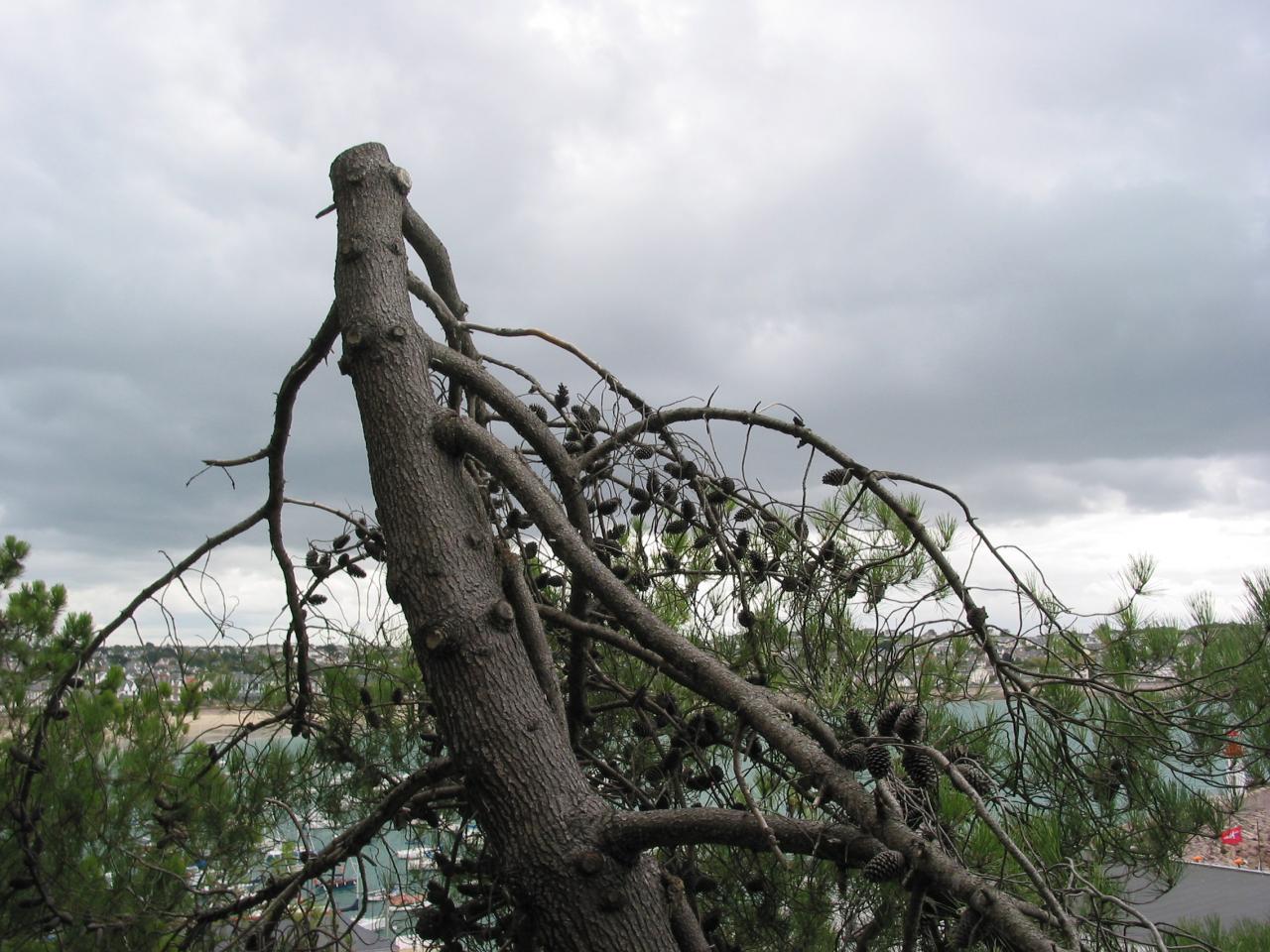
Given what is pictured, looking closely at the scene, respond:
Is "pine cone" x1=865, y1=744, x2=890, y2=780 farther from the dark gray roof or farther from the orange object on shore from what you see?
the dark gray roof

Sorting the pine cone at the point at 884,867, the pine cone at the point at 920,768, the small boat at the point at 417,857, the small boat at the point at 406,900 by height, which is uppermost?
the pine cone at the point at 920,768

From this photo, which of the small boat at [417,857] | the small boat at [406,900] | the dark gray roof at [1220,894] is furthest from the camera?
the dark gray roof at [1220,894]

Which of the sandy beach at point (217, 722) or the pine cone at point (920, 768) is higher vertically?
the sandy beach at point (217, 722)

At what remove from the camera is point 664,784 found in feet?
6.22

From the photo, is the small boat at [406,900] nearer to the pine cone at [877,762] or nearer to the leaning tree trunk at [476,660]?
the leaning tree trunk at [476,660]

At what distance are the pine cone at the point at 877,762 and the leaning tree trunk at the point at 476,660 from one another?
468 mm

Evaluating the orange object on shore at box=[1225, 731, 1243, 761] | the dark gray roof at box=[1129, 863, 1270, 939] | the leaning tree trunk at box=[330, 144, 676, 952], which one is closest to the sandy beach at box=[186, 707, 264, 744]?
the leaning tree trunk at box=[330, 144, 676, 952]

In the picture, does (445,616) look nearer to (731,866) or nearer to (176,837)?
(176,837)

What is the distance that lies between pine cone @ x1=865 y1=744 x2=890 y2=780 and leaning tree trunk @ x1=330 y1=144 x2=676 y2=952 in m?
0.47

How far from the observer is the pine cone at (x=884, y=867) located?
97 cm

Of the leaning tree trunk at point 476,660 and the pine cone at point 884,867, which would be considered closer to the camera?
the pine cone at point 884,867

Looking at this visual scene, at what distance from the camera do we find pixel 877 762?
113cm

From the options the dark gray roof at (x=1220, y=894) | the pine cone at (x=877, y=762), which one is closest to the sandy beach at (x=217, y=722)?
the pine cone at (x=877, y=762)

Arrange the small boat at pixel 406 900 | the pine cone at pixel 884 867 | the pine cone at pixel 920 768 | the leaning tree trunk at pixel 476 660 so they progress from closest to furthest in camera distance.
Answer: the pine cone at pixel 884 867, the pine cone at pixel 920 768, the leaning tree trunk at pixel 476 660, the small boat at pixel 406 900
